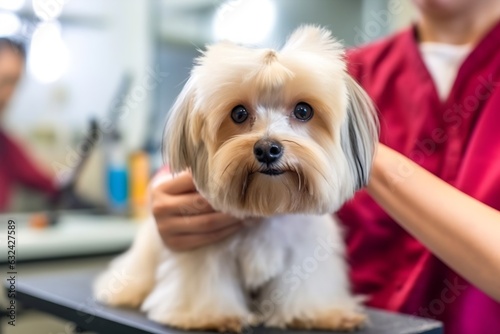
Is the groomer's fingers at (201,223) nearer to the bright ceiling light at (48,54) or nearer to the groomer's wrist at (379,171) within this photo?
the groomer's wrist at (379,171)

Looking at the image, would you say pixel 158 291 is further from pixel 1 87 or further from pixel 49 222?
pixel 1 87

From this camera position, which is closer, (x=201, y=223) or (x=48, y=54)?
(x=201, y=223)

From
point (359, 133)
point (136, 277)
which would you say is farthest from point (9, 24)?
point (359, 133)

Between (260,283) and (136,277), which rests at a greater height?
(260,283)

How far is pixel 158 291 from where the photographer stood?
127 cm

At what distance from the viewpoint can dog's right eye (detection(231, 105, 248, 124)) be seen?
107cm

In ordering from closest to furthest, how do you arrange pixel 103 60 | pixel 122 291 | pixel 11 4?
pixel 122 291, pixel 11 4, pixel 103 60

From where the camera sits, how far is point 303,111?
1076 millimetres

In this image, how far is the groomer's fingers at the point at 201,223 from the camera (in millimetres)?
1177

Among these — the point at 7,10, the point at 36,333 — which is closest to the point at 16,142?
the point at 7,10

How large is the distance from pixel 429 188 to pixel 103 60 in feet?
5.95

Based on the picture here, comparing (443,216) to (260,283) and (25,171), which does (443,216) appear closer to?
(260,283)

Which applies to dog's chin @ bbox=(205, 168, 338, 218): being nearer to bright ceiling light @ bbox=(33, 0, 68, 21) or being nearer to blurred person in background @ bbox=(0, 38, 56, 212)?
blurred person in background @ bbox=(0, 38, 56, 212)

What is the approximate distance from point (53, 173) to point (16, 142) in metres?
0.18
